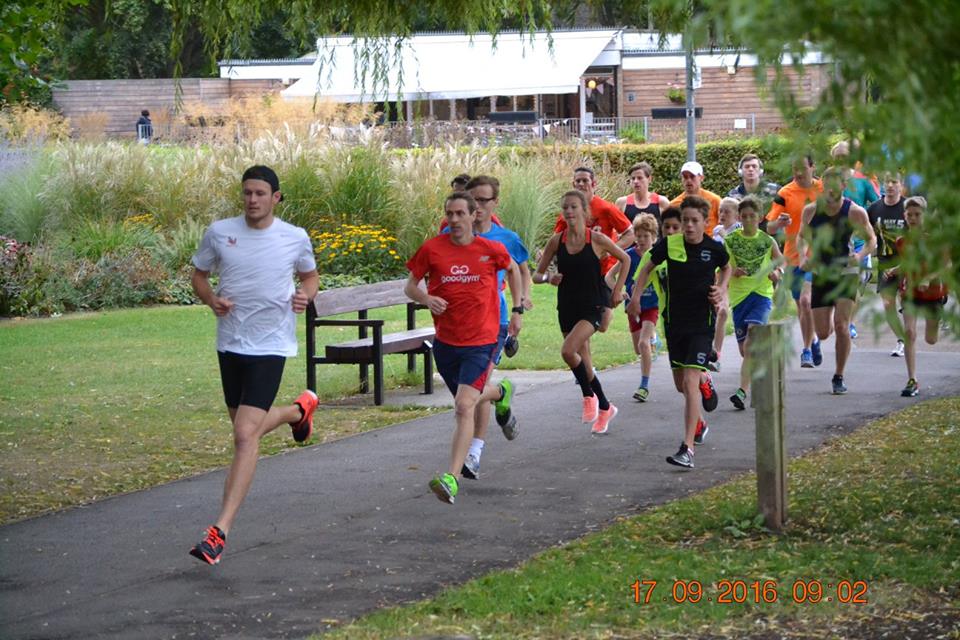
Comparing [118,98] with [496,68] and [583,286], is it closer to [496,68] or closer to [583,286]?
[496,68]

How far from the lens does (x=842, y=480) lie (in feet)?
29.2

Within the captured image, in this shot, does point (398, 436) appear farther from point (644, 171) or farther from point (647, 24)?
point (644, 171)

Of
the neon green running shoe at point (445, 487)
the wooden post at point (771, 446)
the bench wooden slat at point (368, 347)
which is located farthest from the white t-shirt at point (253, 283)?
the bench wooden slat at point (368, 347)

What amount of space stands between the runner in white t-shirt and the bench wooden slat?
16.8ft

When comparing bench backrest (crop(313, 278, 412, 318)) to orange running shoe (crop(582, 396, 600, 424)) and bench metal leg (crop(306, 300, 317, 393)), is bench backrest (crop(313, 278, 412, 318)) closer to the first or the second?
bench metal leg (crop(306, 300, 317, 393))

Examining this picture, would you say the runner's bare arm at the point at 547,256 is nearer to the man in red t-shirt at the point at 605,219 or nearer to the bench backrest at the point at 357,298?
the man in red t-shirt at the point at 605,219

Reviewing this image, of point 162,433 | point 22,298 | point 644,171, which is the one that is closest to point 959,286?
point 162,433

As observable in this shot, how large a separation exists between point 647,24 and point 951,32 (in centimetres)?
664

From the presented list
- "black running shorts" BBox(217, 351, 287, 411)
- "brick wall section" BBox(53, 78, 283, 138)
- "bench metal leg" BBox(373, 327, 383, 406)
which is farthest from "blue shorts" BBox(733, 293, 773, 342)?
"brick wall section" BBox(53, 78, 283, 138)

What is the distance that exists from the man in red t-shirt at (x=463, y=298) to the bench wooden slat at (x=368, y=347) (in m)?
3.91

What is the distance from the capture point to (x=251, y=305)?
7656mm

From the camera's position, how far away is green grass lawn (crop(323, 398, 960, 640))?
6.00 m

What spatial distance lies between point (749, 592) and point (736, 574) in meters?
0.32

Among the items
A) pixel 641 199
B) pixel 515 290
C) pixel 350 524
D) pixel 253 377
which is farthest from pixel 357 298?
pixel 253 377
